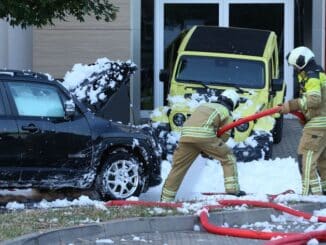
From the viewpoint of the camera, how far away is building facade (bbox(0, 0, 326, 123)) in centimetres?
1736

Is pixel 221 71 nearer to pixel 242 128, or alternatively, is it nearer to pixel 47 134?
pixel 242 128

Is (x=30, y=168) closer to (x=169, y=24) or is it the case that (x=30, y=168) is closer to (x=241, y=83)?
(x=241, y=83)

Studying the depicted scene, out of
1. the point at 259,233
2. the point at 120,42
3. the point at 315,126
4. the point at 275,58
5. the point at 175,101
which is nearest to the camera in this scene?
the point at 259,233

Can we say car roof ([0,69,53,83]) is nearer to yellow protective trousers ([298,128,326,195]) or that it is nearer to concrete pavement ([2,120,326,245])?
concrete pavement ([2,120,326,245])

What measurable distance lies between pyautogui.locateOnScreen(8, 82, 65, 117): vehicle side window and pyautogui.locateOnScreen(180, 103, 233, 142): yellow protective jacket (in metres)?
1.66

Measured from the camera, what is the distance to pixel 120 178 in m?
9.07

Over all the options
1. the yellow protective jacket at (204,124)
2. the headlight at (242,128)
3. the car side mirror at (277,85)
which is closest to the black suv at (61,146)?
the yellow protective jacket at (204,124)

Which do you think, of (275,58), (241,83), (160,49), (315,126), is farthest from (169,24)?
(315,126)

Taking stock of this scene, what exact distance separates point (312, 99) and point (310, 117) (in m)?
0.30

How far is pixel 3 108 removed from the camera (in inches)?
338

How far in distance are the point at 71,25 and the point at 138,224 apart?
36.8 feet

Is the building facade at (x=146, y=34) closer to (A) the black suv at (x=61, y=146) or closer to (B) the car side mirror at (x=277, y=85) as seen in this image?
(B) the car side mirror at (x=277, y=85)

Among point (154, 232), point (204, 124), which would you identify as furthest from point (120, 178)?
point (154, 232)

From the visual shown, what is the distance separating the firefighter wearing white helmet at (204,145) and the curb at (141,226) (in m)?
0.94
